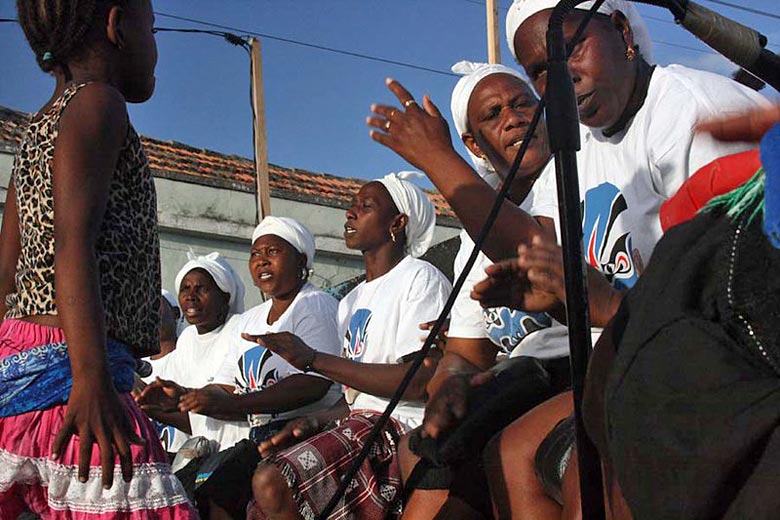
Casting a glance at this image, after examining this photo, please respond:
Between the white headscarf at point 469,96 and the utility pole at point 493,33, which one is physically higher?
the utility pole at point 493,33

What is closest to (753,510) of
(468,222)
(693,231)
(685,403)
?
(685,403)

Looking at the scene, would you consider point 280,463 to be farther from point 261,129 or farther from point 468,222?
point 261,129

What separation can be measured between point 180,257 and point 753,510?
1066cm

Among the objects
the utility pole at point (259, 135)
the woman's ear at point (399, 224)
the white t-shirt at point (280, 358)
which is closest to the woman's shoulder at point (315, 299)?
the white t-shirt at point (280, 358)

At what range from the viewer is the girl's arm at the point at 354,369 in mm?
3619

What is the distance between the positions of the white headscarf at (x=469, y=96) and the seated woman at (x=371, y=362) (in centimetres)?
73

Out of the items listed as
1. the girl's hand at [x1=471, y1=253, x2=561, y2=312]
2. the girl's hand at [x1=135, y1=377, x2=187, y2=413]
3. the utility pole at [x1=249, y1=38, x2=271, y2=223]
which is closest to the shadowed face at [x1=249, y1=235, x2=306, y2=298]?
the girl's hand at [x1=135, y1=377, x2=187, y2=413]

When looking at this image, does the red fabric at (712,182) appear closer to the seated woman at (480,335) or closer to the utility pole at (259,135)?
the seated woman at (480,335)

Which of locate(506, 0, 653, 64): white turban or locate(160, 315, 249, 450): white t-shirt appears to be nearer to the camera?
locate(506, 0, 653, 64): white turban

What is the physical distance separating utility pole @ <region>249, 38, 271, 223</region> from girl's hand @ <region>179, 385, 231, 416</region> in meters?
5.52

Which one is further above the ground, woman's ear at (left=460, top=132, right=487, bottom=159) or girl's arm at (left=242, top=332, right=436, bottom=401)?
woman's ear at (left=460, top=132, right=487, bottom=159)

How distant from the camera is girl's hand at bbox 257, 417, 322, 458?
3.77 meters

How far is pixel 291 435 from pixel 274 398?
1.24ft

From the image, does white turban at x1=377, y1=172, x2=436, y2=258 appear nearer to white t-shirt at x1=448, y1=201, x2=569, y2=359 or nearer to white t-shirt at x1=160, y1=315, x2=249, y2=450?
white t-shirt at x1=160, y1=315, x2=249, y2=450
